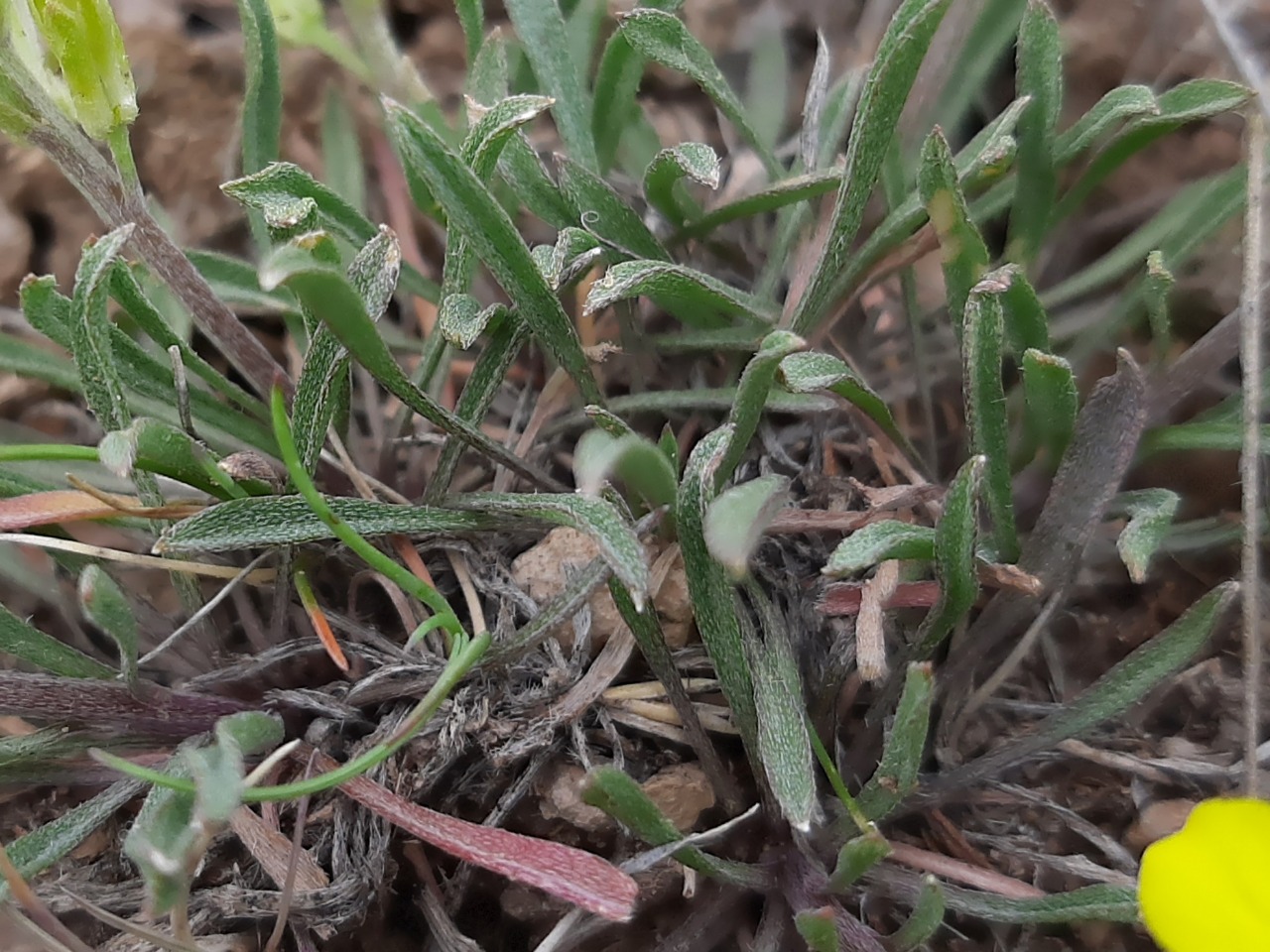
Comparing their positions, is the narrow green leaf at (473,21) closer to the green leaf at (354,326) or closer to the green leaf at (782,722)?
the green leaf at (354,326)

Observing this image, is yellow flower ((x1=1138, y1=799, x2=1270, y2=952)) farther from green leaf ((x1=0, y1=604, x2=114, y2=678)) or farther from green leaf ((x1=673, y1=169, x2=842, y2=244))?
green leaf ((x1=0, y1=604, x2=114, y2=678))

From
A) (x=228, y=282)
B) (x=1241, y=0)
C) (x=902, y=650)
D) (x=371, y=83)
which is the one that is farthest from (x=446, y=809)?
(x=1241, y=0)

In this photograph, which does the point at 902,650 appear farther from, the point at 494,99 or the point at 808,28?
the point at 808,28

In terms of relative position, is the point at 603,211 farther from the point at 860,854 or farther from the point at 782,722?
the point at 860,854

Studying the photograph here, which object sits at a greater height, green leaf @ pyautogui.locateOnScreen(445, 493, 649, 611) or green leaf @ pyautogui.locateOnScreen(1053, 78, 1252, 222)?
green leaf @ pyautogui.locateOnScreen(1053, 78, 1252, 222)

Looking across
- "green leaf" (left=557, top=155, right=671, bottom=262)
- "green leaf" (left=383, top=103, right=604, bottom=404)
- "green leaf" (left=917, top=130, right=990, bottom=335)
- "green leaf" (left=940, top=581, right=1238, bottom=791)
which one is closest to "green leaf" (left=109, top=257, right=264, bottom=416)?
"green leaf" (left=383, top=103, right=604, bottom=404)

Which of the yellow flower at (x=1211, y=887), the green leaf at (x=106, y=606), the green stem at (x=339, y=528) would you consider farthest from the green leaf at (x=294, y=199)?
the yellow flower at (x=1211, y=887)

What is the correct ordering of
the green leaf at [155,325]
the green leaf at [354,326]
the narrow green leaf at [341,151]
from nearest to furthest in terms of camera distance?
the green leaf at [354,326] → the green leaf at [155,325] → the narrow green leaf at [341,151]
